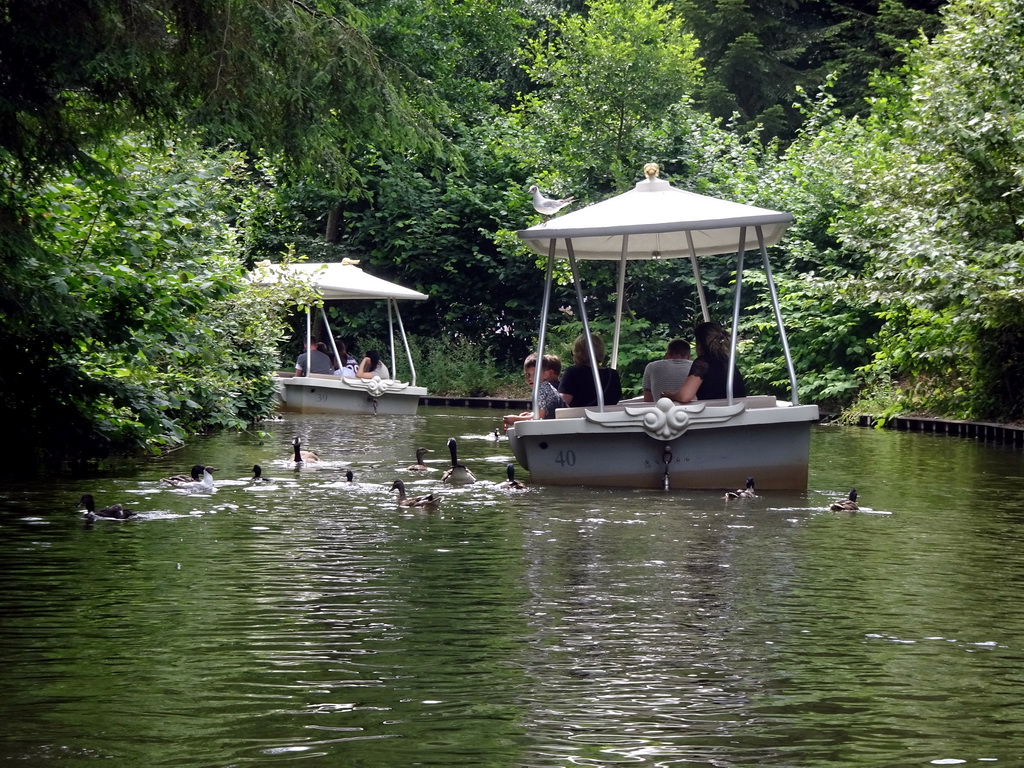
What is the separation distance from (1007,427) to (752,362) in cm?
993

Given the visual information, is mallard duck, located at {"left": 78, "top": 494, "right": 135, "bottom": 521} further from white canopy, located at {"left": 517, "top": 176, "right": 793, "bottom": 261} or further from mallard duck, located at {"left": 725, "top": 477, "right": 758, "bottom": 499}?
mallard duck, located at {"left": 725, "top": 477, "right": 758, "bottom": 499}

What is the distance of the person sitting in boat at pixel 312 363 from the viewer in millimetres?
34156

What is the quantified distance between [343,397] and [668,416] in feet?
61.0

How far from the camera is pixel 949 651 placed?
797 centimetres

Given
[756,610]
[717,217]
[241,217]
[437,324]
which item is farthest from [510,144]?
[756,610]

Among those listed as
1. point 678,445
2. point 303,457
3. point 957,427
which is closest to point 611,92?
point 957,427

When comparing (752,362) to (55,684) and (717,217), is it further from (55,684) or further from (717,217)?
(55,684)

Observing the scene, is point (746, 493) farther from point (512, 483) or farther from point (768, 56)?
point (768, 56)

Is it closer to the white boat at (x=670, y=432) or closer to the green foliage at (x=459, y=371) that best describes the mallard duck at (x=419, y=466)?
the white boat at (x=670, y=432)

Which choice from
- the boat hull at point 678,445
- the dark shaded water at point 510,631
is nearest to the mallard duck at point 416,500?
the dark shaded water at point 510,631

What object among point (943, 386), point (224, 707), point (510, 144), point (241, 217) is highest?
point (510, 144)

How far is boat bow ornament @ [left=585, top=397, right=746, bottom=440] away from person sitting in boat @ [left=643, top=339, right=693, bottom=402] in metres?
1.33

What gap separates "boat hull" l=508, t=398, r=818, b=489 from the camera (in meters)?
15.6

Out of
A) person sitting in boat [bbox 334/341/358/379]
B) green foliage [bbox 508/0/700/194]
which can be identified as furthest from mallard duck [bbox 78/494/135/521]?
green foliage [bbox 508/0/700/194]
